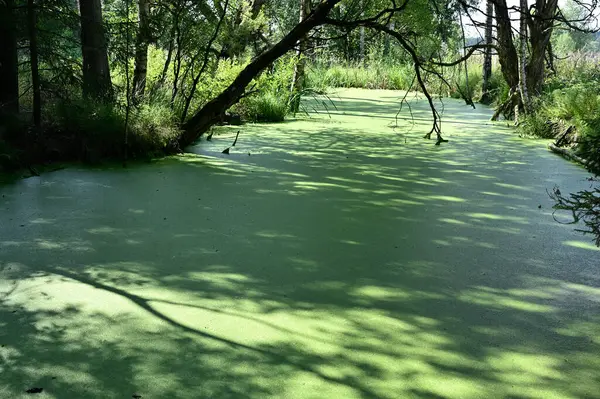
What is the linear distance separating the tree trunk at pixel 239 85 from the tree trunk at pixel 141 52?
52 centimetres

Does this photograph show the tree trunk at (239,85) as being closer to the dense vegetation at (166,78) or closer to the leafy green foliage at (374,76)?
the dense vegetation at (166,78)

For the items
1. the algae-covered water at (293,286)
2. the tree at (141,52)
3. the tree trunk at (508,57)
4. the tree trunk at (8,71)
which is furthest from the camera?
the tree trunk at (508,57)

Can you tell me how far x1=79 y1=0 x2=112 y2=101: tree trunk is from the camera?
5.34m

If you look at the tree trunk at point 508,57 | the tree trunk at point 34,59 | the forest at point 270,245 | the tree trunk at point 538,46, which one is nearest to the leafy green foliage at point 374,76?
the tree trunk at point 508,57

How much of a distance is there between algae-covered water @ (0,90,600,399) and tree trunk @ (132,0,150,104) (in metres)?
1.21

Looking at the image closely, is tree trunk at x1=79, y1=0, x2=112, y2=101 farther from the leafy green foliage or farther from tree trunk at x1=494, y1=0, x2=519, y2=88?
the leafy green foliage

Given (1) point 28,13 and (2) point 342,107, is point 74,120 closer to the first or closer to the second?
(1) point 28,13

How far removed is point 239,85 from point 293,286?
2967 mm

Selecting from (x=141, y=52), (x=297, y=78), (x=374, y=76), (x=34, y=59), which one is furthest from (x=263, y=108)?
(x=374, y=76)

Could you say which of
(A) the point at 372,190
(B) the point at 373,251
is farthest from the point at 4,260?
(A) the point at 372,190

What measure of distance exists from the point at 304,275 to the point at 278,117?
5220 millimetres

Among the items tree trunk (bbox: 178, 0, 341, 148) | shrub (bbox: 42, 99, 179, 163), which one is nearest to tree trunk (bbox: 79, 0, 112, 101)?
shrub (bbox: 42, 99, 179, 163)

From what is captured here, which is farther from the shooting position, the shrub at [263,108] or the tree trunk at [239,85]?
the shrub at [263,108]

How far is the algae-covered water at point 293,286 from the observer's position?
181cm
